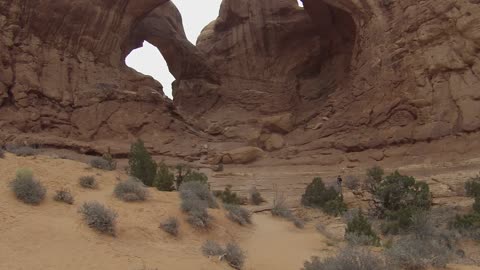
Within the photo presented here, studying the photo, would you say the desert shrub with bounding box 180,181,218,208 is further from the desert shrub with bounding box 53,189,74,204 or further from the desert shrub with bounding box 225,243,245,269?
the desert shrub with bounding box 225,243,245,269

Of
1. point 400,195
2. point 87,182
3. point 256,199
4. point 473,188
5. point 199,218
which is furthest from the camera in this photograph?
point 256,199

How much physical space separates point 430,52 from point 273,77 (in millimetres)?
16396

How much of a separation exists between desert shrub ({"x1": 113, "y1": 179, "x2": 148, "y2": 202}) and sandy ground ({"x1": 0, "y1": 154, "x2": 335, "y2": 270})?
0.18 m

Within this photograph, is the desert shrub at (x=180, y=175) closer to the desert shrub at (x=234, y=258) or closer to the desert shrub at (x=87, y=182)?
the desert shrub at (x=87, y=182)

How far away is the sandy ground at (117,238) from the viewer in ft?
21.6

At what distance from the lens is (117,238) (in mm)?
7789

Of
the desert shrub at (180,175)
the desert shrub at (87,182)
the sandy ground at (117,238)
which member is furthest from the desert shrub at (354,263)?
the desert shrub at (180,175)

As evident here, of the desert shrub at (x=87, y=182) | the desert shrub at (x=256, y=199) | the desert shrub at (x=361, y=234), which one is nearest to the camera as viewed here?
the desert shrub at (x=361, y=234)

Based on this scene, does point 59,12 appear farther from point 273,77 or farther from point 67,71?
point 273,77

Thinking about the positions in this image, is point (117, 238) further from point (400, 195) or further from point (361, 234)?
point (400, 195)

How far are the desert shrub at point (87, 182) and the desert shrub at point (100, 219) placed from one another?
3458mm

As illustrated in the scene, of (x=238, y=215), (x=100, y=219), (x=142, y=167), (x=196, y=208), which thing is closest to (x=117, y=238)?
(x=100, y=219)

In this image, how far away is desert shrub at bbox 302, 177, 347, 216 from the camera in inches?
667

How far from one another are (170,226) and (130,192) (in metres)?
2.33
